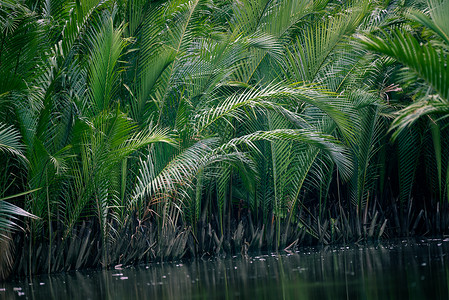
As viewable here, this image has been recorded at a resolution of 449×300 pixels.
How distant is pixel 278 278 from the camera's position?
459 cm

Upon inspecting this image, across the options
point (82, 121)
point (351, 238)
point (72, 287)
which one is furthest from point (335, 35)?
→ point (72, 287)

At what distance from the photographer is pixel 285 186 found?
24.6 feet

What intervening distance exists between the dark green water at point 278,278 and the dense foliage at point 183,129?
0.57 meters

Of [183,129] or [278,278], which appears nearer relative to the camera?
[278,278]

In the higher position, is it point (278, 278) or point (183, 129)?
point (183, 129)

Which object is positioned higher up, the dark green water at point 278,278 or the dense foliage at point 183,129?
the dense foliage at point 183,129

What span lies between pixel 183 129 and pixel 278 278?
2541 mm

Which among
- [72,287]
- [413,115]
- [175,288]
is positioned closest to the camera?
[413,115]

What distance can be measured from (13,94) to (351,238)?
4.70 metres

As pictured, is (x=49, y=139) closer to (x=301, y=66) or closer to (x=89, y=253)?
(x=89, y=253)

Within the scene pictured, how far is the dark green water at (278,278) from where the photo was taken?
3.66 m

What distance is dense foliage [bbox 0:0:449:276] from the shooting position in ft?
19.2

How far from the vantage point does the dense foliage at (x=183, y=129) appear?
5.85 meters

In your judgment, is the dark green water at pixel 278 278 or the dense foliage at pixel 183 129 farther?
the dense foliage at pixel 183 129
